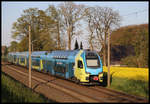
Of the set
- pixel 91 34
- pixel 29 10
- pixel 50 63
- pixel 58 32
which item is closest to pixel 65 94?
pixel 50 63

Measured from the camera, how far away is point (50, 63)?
1260 inches

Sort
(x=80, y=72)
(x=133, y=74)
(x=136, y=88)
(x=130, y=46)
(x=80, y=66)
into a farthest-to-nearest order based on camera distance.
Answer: (x=130, y=46)
(x=133, y=74)
(x=80, y=66)
(x=80, y=72)
(x=136, y=88)

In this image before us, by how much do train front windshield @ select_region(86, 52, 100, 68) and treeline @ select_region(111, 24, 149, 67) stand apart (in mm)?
26454

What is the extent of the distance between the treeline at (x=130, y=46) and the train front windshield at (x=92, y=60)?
2645 cm

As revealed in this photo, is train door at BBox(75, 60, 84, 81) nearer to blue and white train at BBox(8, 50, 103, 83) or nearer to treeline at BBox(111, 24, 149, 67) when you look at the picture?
blue and white train at BBox(8, 50, 103, 83)

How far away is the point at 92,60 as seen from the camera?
71.2 feet

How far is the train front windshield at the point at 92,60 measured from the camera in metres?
21.4

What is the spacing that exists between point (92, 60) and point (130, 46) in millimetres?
52937

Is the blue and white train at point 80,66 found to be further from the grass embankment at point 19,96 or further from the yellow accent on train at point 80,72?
the grass embankment at point 19,96

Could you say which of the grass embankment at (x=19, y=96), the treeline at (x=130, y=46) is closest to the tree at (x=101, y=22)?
the treeline at (x=130, y=46)

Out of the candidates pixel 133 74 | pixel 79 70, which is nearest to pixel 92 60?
pixel 79 70

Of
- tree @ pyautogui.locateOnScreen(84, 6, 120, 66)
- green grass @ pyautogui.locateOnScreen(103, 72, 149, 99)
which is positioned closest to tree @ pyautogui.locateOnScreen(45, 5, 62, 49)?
tree @ pyautogui.locateOnScreen(84, 6, 120, 66)

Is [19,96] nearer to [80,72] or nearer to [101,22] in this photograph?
[80,72]

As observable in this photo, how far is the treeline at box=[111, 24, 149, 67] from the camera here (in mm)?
47678
